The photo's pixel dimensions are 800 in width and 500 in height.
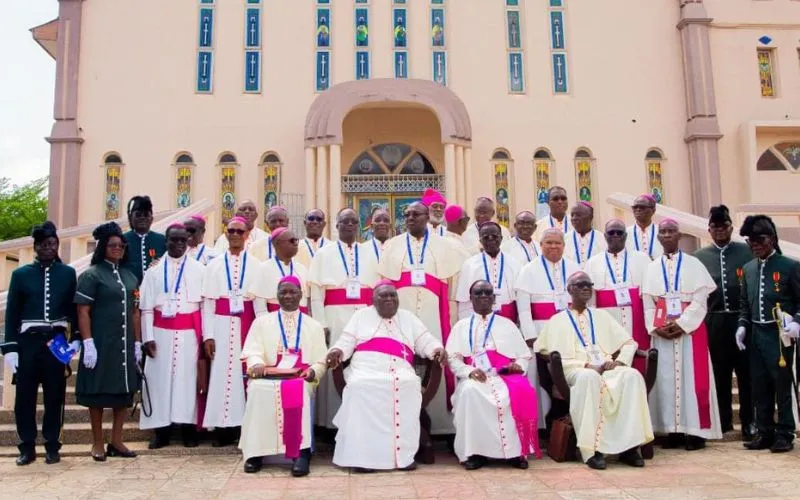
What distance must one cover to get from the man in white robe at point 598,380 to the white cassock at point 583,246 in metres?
1.42

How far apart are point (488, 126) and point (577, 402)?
37.9ft

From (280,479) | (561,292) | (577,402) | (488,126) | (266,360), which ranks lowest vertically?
(280,479)

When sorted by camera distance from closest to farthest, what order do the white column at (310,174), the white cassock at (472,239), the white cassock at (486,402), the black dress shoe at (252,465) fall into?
the black dress shoe at (252,465)
the white cassock at (486,402)
the white cassock at (472,239)
the white column at (310,174)

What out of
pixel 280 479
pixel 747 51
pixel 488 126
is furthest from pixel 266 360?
pixel 747 51

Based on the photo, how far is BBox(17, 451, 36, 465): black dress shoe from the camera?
19.2 ft

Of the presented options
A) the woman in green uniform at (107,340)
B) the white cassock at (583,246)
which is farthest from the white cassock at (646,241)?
the woman in green uniform at (107,340)

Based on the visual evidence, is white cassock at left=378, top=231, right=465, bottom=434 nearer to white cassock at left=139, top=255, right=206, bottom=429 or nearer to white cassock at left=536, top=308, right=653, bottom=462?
white cassock at left=536, top=308, right=653, bottom=462

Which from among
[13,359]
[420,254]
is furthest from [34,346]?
[420,254]

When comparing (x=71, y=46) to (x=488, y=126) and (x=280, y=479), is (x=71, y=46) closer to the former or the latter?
(x=488, y=126)

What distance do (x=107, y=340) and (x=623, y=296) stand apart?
4901mm

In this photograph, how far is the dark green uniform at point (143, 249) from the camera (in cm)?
709

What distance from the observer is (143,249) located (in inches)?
283

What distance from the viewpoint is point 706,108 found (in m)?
16.5

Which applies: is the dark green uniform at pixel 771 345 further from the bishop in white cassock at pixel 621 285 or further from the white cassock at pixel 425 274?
the white cassock at pixel 425 274
